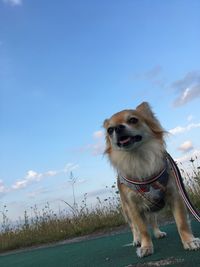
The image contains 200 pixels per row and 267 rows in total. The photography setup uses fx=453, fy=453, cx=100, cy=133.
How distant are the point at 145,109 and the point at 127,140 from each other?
1.55 feet

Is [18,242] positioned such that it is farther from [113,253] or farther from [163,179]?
[163,179]

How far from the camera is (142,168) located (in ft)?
13.2

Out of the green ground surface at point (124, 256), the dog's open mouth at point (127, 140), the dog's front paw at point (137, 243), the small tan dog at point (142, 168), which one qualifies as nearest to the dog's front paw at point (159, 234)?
the green ground surface at point (124, 256)

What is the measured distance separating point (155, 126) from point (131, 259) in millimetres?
1193

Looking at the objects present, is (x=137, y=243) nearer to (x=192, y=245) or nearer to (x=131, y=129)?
(x=192, y=245)

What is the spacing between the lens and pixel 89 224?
8133mm

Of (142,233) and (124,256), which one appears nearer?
(142,233)

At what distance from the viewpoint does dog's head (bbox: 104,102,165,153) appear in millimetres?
3904

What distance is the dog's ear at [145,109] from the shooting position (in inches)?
166

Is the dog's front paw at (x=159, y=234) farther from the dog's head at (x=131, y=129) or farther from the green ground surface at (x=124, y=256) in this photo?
the dog's head at (x=131, y=129)

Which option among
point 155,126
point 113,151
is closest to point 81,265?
point 113,151

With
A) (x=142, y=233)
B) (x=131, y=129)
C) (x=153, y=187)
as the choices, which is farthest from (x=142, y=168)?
(x=142, y=233)

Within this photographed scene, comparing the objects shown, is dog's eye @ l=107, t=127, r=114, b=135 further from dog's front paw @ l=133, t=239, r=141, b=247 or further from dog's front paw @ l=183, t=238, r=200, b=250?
dog's front paw @ l=133, t=239, r=141, b=247

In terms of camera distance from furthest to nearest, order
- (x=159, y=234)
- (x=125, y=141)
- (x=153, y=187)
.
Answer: (x=159, y=234) → (x=125, y=141) → (x=153, y=187)
